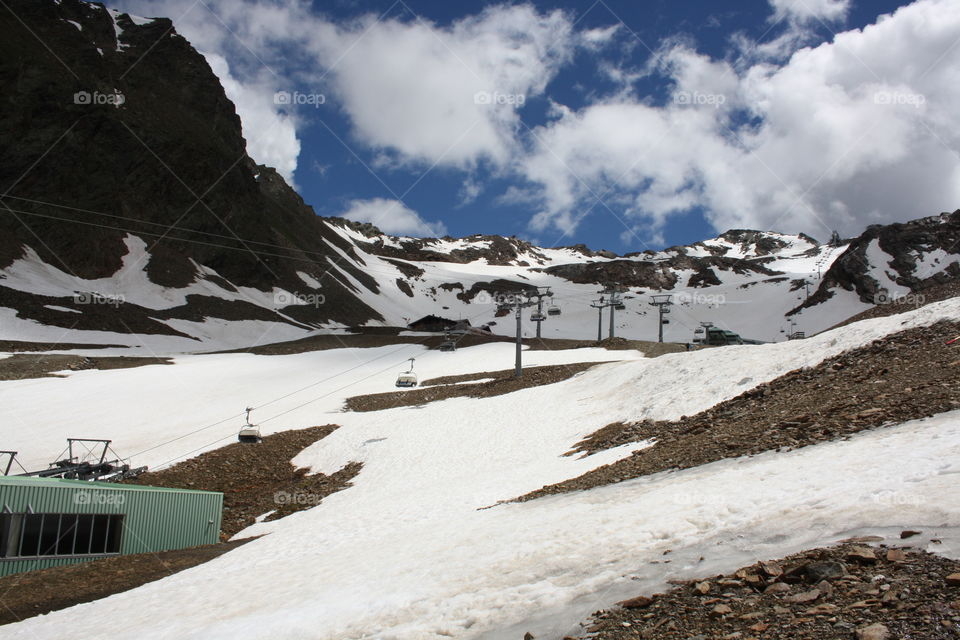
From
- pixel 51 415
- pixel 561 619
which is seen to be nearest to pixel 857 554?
pixel 561 619

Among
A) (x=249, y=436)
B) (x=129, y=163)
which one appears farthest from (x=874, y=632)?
(x=129, y=163)

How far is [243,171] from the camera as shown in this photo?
5586 inches

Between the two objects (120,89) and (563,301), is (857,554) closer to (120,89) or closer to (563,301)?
(120,89)

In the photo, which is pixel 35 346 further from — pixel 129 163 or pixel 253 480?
pixel 129 163

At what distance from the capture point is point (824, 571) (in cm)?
618

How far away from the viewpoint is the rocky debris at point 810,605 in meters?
4.99

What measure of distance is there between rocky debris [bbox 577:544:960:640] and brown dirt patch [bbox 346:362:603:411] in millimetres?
33757

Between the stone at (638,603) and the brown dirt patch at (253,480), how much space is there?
1998 cm

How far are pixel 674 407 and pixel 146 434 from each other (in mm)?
32357

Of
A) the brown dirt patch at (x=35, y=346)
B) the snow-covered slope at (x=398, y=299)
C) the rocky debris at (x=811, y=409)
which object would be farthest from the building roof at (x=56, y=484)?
the snow-covered slope at (x=398, y=299)

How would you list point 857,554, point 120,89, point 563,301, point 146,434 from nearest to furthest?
point 857,554 → point 146,434 → point 120,89 → point 563,301

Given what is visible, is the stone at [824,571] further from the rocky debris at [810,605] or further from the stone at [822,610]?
the stone at [822,610]

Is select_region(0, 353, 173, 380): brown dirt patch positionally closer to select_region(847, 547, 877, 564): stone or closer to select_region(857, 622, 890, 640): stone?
select_region(847, 547, 877, 564): stone

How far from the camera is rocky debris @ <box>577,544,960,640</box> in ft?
16.4
